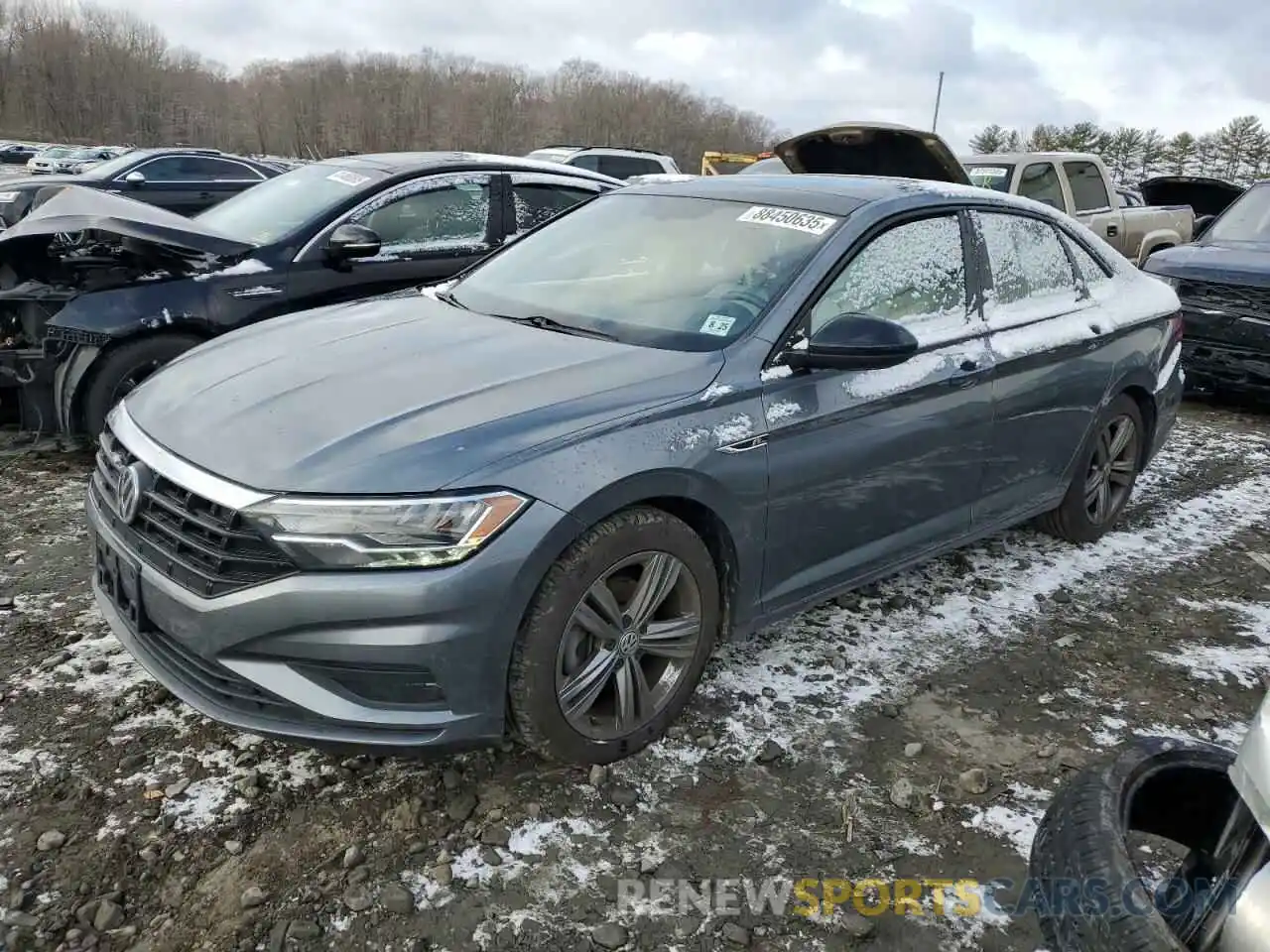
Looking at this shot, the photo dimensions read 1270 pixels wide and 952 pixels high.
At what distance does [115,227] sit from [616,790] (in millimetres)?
3689

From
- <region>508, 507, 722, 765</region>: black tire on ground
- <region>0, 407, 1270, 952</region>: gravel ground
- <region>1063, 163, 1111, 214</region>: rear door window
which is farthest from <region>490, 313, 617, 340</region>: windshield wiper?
<region>1063, 163, 1111, 214</region>: rear door window

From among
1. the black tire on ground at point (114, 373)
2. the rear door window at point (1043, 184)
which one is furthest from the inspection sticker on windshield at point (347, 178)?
the rear door window at point (1043, 184)

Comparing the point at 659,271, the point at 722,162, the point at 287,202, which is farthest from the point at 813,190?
the point at 722,162

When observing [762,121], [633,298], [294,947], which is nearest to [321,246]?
[633,298]

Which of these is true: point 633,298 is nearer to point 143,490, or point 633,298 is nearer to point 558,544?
point 558,544

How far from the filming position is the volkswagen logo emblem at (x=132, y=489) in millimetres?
2475

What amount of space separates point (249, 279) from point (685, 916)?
396cm

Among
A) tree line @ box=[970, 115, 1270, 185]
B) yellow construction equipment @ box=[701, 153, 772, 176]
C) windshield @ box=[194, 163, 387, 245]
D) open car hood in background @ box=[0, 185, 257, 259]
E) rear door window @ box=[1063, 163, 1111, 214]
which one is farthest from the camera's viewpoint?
tree line @ box=[970, 115, 1270, 185]

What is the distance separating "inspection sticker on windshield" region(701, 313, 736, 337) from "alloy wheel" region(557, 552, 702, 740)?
2.46 feet

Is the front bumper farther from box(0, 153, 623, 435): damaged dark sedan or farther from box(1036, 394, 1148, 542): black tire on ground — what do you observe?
box(1036, 394, 1148, 542): black tire on ground

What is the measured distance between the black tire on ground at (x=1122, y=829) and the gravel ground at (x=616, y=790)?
0.54 meters

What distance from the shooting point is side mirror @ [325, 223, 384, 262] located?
489cm

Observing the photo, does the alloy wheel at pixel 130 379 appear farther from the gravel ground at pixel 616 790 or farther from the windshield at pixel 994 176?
the windshield at pixel 994 176

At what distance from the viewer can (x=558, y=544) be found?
2.35m
